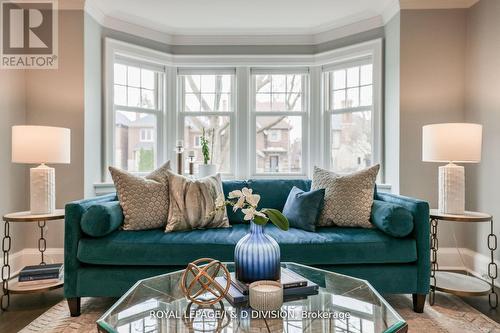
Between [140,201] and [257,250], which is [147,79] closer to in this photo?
[140,201]

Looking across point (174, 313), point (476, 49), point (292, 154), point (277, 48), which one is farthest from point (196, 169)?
point (476, 49)

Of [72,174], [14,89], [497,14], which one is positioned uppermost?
[497,14]

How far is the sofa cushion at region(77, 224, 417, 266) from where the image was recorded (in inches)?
82.6

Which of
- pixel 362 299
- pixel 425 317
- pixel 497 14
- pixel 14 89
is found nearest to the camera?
pixel 362 299

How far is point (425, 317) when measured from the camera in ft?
6.92

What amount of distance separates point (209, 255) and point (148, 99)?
2.38 meters

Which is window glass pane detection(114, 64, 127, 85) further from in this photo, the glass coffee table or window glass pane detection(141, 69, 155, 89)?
the glass coffee table

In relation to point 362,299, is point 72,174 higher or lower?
higher

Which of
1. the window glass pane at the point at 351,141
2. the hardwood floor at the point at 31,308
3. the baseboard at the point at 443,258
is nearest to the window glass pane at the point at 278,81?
the window glass pane at the point at 351,141

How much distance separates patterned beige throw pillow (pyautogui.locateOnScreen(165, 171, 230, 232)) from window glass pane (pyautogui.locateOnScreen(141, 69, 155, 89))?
1702mm

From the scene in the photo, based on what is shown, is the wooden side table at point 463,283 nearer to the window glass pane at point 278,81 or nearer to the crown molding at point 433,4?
the crown molding at point 433,4

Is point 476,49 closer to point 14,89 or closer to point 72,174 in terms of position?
point 72,174

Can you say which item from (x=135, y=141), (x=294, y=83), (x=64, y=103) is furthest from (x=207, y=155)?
(x=64, y=103)

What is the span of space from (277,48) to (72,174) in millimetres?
2643
